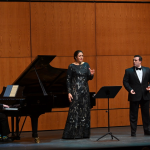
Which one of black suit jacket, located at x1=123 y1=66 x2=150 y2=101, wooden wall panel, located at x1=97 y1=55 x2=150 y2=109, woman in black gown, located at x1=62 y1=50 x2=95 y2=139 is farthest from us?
wooden wall panel, located at x1=97 y1=55 x2=150 y2=109

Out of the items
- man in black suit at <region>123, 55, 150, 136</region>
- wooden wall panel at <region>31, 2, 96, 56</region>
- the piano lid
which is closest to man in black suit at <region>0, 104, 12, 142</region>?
the piano lid

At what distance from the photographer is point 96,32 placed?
6.66 metres

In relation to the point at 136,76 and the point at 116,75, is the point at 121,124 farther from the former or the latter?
the point at 136,76

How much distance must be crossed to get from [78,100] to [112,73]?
2075mm

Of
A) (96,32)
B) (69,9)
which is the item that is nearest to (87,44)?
(96,32)

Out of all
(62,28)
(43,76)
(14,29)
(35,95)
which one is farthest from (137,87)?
(14,29)

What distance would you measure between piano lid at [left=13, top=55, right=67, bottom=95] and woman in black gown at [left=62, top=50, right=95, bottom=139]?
0.27 m

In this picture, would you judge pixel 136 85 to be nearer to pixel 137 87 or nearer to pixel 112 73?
pixel 137 87

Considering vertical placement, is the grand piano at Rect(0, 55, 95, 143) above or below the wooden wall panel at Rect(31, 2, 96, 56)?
below

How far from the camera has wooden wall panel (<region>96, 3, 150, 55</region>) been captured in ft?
21.9

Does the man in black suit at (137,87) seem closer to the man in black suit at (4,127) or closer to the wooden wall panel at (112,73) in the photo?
the wooden wall panel at (112,73)

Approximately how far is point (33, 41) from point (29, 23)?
396 millimetres

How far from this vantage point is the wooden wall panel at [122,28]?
21.9ft

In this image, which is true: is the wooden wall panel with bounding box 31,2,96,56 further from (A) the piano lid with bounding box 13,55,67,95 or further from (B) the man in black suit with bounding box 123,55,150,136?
(B) the man in black suit with bounding box 123,55,150,136
